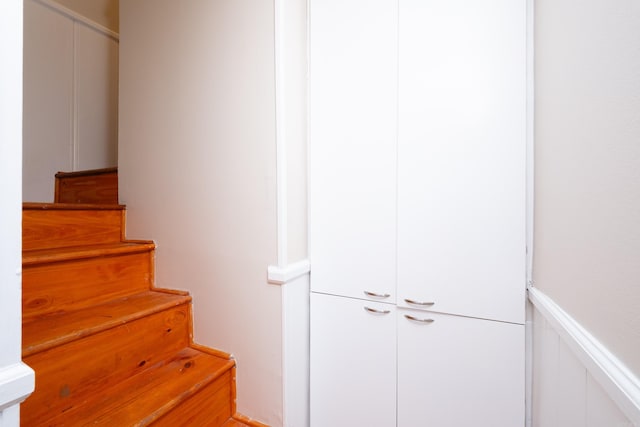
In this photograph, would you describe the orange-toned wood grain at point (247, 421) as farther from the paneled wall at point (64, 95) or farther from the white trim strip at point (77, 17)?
the white trim strip at point (77, 17)

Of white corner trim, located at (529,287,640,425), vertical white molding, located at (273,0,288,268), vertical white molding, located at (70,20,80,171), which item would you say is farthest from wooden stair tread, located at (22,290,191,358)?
vertical white molding, located at (70,20,80,171)

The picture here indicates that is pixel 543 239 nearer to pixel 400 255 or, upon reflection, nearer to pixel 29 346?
pixel 400 255

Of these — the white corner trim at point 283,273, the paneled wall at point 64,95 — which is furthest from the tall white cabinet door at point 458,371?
the paneled wall at point 64,95

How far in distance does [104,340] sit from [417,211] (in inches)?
47.8

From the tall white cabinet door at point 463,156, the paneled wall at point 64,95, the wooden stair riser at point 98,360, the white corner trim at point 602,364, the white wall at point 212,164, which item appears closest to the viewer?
the white corner trim at point 602,364

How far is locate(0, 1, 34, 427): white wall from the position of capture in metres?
0.44

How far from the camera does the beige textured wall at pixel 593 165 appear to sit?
17.1 inches

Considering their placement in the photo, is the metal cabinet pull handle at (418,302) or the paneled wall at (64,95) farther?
the paneled wall at (64,95)

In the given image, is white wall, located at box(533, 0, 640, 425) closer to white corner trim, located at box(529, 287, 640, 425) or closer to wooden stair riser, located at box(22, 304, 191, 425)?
white corner trim, located at box(529, 287, 640, 425)

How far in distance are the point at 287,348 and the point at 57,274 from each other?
3.02ft

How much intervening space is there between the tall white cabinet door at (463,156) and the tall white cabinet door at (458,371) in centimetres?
6

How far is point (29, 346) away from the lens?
0.77 m

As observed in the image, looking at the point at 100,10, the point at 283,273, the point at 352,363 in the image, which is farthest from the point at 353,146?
the point at 100,10

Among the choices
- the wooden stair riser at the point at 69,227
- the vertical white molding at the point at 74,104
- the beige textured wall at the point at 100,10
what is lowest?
the wooden stair riser at the point at 69,227
